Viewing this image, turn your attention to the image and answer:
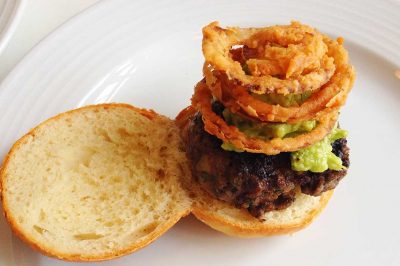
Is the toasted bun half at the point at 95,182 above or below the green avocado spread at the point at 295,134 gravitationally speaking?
below

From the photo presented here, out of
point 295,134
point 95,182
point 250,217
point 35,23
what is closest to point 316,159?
point 295,134

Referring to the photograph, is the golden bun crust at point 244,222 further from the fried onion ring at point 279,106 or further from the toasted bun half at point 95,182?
the fried onion ring at point 279,106

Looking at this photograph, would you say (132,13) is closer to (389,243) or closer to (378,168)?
(378,168)

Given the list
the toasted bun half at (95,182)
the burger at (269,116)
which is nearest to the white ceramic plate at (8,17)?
the toasted bun half at (95,182)

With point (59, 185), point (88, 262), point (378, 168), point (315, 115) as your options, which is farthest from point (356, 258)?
point (59, 185)

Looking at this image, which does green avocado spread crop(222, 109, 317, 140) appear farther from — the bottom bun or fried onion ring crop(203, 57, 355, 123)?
the bottom bun

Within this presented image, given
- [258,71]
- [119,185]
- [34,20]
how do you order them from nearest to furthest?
[258,71]
[119,185]
[34,20]
